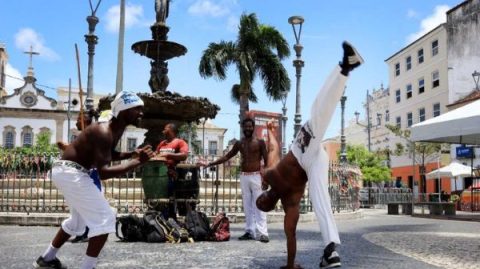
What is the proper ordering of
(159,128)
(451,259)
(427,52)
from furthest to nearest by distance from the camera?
(427,52) → (159,128) → (451,259)

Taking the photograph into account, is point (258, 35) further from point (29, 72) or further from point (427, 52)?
point (29, 72)

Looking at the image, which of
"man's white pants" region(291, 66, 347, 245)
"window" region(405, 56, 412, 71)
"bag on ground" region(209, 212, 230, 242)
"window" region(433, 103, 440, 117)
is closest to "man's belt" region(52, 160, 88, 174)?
"man's white pants" region(291, 66, 347, 245)

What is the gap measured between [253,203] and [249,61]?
21809mm

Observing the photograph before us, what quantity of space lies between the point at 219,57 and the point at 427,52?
20352 mm

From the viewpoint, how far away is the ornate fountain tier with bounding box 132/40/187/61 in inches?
506

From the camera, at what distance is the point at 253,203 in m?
7.52

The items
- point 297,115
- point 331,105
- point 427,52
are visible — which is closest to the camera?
point 331,105

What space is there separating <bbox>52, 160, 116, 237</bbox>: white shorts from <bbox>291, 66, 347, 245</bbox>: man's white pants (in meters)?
1.72

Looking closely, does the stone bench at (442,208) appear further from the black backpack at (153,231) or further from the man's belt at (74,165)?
the man's belt at (74,165)

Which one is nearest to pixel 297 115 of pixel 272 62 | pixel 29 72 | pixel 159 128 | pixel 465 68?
pixel 159 128

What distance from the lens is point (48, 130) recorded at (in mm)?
68312

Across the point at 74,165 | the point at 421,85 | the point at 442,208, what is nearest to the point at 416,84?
the point at 421,85

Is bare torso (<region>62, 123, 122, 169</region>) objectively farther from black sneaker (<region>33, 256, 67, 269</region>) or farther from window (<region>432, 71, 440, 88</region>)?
window (<region>432, 71, 440, 88</region>)

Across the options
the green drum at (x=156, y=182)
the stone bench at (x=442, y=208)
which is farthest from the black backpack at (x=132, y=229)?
the stone bench at (x=442, y=208)
